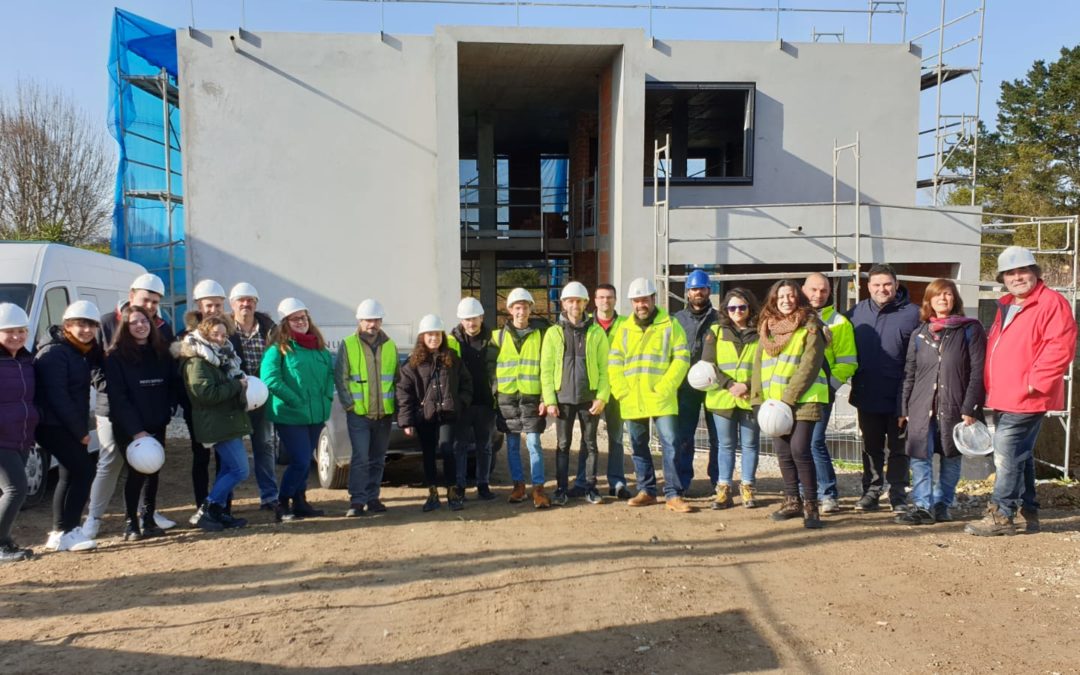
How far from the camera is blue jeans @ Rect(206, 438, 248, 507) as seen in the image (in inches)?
218

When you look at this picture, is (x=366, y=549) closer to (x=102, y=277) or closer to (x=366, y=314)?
(x=366, y=314)

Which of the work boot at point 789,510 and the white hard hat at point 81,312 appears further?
the work boot at point 789,510

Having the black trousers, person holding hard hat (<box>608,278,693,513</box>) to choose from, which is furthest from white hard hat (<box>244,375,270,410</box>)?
the black trousers

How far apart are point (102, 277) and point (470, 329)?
4.48 m

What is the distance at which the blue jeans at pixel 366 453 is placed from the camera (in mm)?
5945

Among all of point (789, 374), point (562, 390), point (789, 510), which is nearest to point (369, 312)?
point (562, 390)

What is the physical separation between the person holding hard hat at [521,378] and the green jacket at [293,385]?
143 centimetres

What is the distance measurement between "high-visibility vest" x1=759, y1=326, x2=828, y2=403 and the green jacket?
3.49 m

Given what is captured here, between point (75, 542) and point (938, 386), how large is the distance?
636 cm

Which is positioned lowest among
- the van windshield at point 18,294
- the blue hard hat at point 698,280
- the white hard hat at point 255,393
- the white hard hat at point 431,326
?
the white hard hat at point 255,393

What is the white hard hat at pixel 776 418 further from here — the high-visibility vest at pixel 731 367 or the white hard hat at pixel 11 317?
the white hard hat at pixel 11 317

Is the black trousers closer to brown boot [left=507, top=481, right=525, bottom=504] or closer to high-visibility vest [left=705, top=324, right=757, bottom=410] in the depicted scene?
high-visibility vest [left=705, top=324, right=757, bottom=410]

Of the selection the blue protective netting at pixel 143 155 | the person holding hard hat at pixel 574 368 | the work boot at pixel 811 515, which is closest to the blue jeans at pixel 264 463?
the person holding hard hat at pixel 574 368

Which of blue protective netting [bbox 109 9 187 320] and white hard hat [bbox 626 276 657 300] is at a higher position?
blue protective netting [bbox 109 9 187 320]
